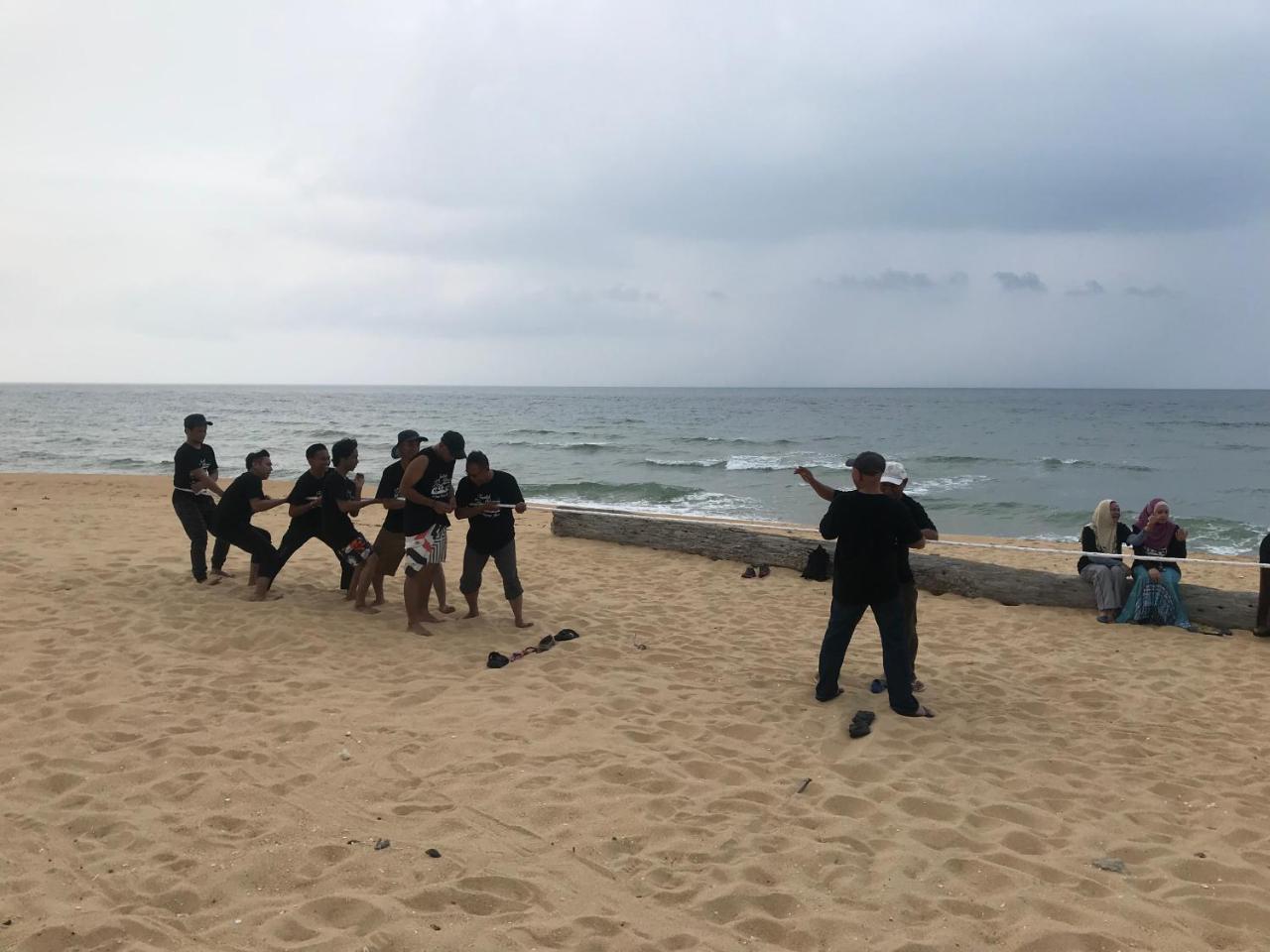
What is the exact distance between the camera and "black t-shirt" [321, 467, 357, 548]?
24.6ft

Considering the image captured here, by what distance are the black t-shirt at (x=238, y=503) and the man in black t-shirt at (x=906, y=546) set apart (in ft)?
17.7

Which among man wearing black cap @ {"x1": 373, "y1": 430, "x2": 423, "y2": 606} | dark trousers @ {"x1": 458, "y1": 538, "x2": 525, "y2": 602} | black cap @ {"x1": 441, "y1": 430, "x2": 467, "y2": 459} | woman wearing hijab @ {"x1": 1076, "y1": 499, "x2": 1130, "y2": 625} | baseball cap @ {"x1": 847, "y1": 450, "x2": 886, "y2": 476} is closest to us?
baseball cap @ {"x1": 847, "y1": 450, "x2": 886, "y2": 476}

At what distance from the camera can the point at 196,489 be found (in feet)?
26.5

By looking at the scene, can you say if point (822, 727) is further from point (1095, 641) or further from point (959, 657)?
point (1095, 641)

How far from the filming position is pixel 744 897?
11.3 ft

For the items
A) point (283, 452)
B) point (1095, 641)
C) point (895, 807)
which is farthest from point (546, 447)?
point (895, 807)

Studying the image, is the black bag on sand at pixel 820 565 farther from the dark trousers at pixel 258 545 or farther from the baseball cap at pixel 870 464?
the dark trousers at pixel 258 545

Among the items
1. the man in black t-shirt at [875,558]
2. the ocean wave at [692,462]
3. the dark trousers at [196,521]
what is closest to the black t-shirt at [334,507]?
the dark trousers at [196,521]

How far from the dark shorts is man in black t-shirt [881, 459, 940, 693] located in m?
4.22

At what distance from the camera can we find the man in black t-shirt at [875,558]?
213 inches

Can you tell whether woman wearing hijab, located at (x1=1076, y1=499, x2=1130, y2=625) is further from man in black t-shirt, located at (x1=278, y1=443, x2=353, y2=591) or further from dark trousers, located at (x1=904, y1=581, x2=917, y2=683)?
man in black t-shirt, located at (x1=278, y1=443, x2=353, y2=591)

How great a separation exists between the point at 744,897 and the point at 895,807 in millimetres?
1178

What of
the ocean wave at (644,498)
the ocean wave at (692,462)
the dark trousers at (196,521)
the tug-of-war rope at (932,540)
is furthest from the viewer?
the ocean wave at (692,462)

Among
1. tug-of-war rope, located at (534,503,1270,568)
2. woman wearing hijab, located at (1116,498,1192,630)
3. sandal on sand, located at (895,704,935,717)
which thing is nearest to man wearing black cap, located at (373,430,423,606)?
tug-of-war rope, located at (534,503,1270,568)
